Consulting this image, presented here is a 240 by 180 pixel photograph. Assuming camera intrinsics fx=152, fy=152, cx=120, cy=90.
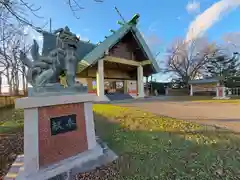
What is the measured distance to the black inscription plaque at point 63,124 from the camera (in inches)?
98.6

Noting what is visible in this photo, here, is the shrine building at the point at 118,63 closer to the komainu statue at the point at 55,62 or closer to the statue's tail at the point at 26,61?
the komainu statue at the point at 55,62

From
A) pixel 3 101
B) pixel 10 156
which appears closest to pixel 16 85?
pixel 3 101

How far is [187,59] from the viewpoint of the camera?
3017 centimetres

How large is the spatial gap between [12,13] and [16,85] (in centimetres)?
2490

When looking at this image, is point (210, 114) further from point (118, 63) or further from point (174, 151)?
point (118, 63)

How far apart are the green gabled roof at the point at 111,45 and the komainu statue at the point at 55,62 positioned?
30.1 feet

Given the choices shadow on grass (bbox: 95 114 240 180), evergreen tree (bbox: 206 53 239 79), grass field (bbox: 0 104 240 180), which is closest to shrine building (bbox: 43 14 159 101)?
grass field (bbox: 0 104 240 180)

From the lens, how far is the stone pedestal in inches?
89.0

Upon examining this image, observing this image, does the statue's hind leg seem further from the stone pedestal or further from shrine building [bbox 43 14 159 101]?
shrine building [bbox 43 14 159 101]

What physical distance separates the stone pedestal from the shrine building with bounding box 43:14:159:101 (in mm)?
9602

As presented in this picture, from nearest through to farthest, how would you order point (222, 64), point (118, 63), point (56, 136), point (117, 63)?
point (56, 136) < point (118, 63) < point (117, 63) < point (222, 64)

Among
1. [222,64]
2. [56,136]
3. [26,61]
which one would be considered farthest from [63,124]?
[222,64]

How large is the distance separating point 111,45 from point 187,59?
73.7 ft

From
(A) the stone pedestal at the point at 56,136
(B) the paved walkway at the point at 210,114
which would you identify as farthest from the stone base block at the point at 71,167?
(B) the paved walkway at the point at 210,114
